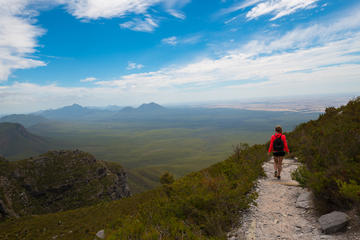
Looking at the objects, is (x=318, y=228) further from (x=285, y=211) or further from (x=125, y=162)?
(x=125, y=162)

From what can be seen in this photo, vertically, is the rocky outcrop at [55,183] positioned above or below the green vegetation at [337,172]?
below

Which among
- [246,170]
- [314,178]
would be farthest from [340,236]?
[246,170]

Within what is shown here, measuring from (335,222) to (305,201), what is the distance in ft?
6.26

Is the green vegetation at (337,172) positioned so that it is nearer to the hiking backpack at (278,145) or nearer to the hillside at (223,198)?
the hillside at (223,198)

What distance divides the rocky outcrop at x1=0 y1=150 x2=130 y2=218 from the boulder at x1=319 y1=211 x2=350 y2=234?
173 ft

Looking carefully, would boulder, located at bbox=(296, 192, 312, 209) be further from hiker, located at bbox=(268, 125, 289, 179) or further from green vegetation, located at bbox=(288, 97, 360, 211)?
hiker, located at bbox=(268, 125, 289, 179)

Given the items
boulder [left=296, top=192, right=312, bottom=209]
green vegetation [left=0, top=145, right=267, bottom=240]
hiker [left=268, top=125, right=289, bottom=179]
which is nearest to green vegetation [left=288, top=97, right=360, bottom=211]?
boulder [left=296, top=192, right=312, bottom=209]

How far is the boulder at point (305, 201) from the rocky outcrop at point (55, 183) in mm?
51582

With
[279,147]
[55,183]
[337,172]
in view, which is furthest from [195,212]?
[55,183]

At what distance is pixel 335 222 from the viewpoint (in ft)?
13.4

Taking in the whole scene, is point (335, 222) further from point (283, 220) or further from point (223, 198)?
point (223, 198)

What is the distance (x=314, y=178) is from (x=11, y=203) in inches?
2262

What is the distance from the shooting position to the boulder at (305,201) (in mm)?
5600

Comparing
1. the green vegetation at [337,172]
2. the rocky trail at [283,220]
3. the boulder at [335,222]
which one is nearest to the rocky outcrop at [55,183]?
the rocky trail at [283,220]
